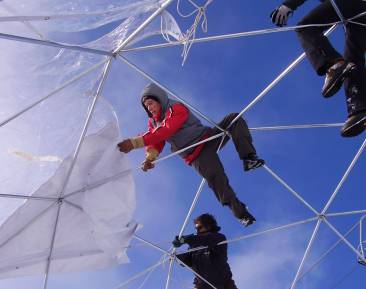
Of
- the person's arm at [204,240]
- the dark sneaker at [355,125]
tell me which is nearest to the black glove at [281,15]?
the dark sneaker at [355,125]

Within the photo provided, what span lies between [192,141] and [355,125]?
3461 mm

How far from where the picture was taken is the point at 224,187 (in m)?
9.00

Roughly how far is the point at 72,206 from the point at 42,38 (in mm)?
3305

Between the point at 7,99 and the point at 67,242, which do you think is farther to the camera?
the point at 67,242

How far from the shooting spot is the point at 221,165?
931 centimetres

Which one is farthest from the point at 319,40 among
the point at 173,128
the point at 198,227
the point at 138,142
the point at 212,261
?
the point at 212,261

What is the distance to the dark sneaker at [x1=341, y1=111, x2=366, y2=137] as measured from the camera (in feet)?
21.1

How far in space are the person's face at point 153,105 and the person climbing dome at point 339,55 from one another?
2.81 m

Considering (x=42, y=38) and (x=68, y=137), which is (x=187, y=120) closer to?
(x=68, y=137)

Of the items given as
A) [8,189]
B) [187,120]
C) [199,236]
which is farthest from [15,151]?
[199,236]

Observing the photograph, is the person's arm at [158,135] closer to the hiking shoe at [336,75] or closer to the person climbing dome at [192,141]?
the person climbing dome at [192,141]

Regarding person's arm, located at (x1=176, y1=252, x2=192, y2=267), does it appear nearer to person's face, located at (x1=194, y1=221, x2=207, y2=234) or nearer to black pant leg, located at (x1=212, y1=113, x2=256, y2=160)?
person's face, located at (x1=194, y1=221, x2=207, y2=234)

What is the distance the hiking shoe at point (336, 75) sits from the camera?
21.1 feet

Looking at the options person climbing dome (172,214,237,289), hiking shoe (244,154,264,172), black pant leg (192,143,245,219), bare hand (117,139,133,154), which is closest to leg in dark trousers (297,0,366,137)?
hiking shoe (244,154,264,172)
